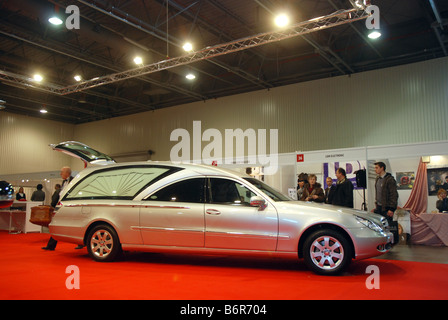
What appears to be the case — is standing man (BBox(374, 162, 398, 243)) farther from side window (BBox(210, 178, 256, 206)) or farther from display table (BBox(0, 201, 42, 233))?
display table (BBox(0, 201, 42, 233))

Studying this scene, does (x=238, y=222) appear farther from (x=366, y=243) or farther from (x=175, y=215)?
(x=366, y=243)

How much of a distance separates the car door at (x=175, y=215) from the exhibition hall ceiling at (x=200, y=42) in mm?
6173

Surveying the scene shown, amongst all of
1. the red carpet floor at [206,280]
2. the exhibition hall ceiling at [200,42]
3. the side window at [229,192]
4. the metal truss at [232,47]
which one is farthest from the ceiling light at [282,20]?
the red carpet floor at [206,280]

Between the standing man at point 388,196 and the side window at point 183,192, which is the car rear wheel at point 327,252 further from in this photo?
the standing man at point 388,196

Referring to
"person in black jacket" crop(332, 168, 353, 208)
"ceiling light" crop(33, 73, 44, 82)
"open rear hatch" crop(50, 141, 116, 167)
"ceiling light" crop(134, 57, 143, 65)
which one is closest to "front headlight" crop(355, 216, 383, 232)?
"person in black jacket" crop(332, 168, 353, 208)

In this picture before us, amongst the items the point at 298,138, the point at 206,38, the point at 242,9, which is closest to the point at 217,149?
the point at 298,138

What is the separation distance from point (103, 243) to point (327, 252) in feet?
10.7

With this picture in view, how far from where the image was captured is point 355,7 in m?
9.12

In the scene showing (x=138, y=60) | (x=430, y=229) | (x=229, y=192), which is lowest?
(x=430, y=229)

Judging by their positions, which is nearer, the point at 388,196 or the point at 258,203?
the point at 258,203

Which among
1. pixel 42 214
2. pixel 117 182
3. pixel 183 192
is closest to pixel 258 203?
pixel 183 192

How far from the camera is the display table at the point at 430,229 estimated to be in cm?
893

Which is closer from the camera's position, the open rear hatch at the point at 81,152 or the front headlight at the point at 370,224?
the front headlight at the point at 370,224

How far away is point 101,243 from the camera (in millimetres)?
5812
